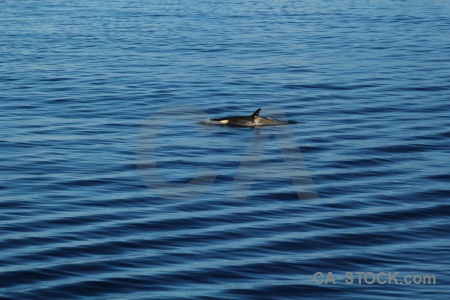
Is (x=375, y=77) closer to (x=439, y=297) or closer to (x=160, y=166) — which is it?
(x=160, y=166)

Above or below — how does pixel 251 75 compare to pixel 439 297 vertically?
below

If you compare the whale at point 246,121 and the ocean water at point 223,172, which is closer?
the ocean water at point 223,172

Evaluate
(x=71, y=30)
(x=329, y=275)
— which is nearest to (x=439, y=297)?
(x=329, y=275)

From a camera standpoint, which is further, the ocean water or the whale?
the whale

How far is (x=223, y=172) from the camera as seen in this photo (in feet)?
67.0

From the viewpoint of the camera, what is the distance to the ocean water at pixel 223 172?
46.0 feet

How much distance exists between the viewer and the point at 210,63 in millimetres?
39000

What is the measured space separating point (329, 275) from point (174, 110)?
15034 mm

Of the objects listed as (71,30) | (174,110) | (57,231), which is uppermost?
(57,231)

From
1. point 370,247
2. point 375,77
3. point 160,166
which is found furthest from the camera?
point 375,77

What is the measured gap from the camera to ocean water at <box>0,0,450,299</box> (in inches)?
552

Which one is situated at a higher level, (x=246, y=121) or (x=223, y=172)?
(x=223, y=172)

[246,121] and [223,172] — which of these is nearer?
[223,172]

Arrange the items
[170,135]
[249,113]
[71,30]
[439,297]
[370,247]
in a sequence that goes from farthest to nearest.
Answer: [71,30] → [249,113] → [170,135] → [370,247] → [439,297]
